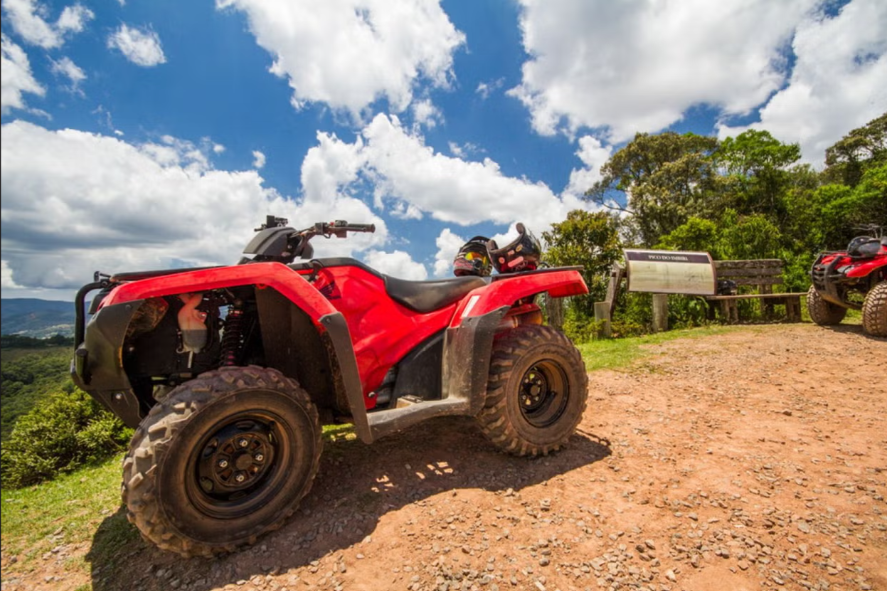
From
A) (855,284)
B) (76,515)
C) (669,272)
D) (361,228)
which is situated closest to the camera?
(76,515)

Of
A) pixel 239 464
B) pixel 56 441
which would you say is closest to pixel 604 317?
pixel 239 464

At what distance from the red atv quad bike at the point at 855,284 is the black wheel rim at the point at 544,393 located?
660 cm

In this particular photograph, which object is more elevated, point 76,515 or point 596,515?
point 596,515

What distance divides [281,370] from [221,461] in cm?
73

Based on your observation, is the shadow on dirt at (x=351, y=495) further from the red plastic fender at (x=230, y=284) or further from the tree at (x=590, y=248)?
the tree at (x=590, y=248)

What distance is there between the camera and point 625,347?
7555 millimetres

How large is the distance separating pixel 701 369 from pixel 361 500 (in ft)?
16.0

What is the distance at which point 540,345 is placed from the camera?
10.5 feet

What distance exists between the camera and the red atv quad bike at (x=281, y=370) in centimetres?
205

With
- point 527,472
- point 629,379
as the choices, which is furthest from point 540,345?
point 629,379

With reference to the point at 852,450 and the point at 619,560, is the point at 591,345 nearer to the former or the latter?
the point at 852,450

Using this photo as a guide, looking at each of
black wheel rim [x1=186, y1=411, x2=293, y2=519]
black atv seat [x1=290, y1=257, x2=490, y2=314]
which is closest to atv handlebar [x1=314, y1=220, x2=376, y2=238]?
black atv seat [x1=290, y1=257, x2=490, y2=314]

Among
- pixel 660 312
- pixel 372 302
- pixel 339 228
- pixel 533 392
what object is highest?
pixel 339 228

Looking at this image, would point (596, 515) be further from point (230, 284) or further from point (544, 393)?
point (230, 284)
